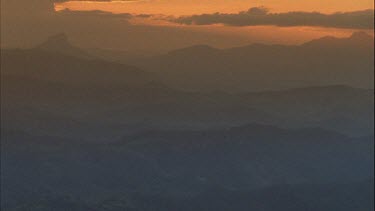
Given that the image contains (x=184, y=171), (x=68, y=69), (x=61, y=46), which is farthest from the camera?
(x=184, y=171)

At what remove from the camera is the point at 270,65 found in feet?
33.8

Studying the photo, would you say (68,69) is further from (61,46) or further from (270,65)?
(270,65)

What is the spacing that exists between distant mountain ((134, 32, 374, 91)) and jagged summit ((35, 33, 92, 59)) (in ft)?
3.24

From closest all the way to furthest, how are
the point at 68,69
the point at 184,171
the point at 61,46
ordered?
the point at 61,46 < the point at 68,69 < the point at 184,171

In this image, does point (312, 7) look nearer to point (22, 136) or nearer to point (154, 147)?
point (154, 147)

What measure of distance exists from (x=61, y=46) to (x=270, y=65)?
3.63m

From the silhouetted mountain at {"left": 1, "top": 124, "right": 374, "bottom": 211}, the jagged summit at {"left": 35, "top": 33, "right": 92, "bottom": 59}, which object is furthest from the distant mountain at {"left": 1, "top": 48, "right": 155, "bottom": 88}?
the silhouetted mountain at {"left": 1, "top": 124, "right": 374, "bottom": 211}

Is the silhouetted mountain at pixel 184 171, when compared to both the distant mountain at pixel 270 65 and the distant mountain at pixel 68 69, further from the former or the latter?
the distant mountain at pixel 68 69

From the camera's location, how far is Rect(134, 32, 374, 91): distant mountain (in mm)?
9938

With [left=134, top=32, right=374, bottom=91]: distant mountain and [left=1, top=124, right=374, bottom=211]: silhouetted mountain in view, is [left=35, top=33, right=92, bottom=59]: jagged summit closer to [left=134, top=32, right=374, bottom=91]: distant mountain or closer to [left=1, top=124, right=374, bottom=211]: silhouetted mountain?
[left=134, top=32, right=374, bottom=91]: distant mountain

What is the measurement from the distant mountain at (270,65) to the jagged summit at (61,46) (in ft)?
3.24

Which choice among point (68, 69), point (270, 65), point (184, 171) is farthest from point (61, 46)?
point (270, 65)

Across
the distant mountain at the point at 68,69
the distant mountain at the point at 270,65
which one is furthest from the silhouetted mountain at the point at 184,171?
the distant mountain at the point at 68,69

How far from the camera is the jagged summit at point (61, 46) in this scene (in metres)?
9.41
